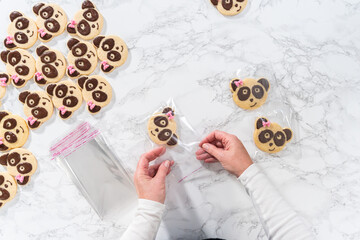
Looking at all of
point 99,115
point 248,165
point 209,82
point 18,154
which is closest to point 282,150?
point 248,165

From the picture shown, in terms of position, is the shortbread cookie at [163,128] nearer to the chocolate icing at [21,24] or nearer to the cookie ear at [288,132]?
the cookie ear at [288,132]

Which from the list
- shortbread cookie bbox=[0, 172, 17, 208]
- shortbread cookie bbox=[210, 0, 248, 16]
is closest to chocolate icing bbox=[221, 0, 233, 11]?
shortbread cookie bbox=[210, 0, 248, 16]

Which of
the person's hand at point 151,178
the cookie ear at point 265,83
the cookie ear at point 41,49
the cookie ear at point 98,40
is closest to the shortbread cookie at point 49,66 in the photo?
the cookie ear at point 41,49

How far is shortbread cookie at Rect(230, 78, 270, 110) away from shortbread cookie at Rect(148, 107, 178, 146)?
8.2 inches

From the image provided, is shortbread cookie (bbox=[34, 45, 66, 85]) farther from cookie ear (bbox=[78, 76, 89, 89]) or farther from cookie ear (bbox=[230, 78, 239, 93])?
cookie ear (bbox=[230, 78, 239, 93])

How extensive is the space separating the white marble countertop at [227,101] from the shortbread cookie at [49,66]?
0.44 ft

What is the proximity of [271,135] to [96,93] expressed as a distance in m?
0.54

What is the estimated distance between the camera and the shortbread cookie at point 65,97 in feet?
2.93

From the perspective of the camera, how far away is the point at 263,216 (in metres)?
0.78

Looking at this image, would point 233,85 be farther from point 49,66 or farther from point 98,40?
point 49,66

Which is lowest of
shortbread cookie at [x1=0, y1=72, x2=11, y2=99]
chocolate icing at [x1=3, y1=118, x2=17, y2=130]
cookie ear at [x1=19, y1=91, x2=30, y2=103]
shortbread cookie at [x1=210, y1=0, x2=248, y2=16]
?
shortbread cookie at [x1=210, y1=0, x2=248, y2=16]

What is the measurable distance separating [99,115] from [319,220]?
29.2 inches

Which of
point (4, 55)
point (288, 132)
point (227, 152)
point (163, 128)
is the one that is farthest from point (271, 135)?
point (4, 55)

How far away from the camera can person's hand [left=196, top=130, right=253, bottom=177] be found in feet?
2.65
